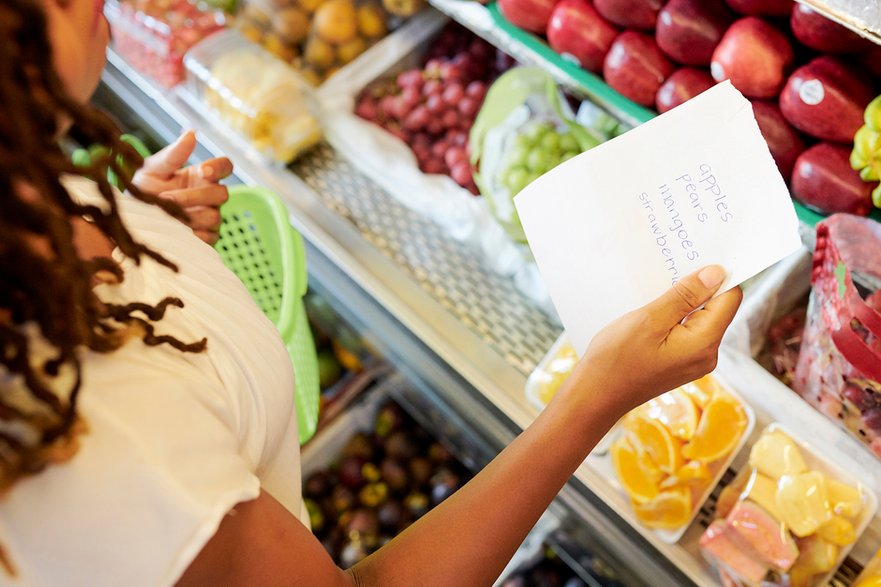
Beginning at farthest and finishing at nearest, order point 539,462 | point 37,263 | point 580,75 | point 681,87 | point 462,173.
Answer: point 462,173 < point 580,75 < point 681,87 < point 539,462 < point 37,263

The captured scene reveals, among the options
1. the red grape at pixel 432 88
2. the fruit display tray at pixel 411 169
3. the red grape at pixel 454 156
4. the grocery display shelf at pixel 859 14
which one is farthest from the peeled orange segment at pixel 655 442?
the red grape at pixel 432 88

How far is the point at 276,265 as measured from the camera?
1.50 metres

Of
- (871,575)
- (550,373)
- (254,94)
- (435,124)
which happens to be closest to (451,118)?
(435,124)

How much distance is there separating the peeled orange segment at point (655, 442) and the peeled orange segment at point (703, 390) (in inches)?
2.9

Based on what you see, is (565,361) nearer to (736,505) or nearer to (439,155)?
(736,505)

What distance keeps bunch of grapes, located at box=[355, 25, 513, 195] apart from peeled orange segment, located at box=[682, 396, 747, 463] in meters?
0.82

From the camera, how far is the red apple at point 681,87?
130 centimetres

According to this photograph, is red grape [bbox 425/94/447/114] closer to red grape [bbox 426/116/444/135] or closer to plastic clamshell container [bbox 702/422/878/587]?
red grape [bbox 426/116/444/135]

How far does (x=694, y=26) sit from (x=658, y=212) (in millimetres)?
502

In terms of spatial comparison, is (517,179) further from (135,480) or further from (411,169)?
(135,480)

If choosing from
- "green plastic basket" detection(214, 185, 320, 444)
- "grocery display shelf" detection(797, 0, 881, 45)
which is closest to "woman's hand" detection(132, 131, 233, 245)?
"green plastic basket" detection(214, 185, 320, 444)

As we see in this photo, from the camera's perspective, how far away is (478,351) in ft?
4.81

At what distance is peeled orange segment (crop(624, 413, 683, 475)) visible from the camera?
1220 mm

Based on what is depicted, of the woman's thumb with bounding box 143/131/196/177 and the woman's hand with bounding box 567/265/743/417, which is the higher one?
the woman's hand with bounding box 567/265/743/417
